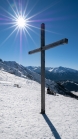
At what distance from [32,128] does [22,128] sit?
1.34 ft

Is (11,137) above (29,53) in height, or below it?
below

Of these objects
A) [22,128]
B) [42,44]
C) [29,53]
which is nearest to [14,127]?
[22,128]

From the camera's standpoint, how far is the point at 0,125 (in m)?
5.97

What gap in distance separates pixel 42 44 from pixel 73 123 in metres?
4.66

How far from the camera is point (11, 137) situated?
16.4 feet

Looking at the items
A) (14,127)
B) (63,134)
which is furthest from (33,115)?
(63,134)

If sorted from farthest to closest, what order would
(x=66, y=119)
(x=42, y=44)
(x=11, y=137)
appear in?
(x=42, y=44)
(x=66, y=119)
(x=11, y=137)

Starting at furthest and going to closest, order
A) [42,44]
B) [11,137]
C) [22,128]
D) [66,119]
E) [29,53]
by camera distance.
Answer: [29,53] < [42,44] < [66,119] < [22,128] < [11,137]

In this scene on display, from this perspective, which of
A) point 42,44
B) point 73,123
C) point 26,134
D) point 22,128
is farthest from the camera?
point 42,44

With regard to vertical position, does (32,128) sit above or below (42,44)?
below

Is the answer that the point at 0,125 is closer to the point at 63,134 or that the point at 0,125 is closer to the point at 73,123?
the point at 63,134

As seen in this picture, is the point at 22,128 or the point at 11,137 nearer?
the point at 11,137

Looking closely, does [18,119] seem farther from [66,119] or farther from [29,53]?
[29,53]

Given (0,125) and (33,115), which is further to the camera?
(33,115)
